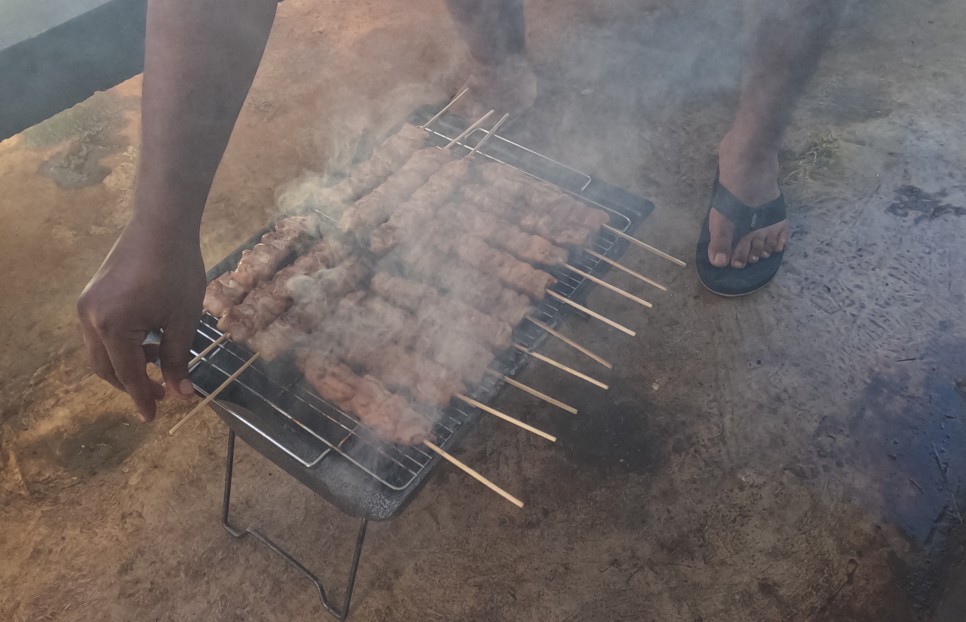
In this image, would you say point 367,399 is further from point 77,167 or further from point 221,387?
point 77,167

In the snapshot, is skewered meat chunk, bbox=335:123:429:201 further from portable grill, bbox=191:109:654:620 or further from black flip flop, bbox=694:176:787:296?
black flip flop, bbox=694:176:787:296

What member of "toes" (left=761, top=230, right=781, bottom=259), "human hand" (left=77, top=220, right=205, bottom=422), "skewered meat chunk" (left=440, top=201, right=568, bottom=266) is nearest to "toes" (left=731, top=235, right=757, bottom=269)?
"toes" (left=761, top=230, right=781, bottom=259)

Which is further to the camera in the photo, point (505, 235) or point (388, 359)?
point (505, 235)

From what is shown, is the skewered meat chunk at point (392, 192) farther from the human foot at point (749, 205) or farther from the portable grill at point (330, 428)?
the human foot at point (749, 205)

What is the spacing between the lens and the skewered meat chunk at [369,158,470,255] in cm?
351

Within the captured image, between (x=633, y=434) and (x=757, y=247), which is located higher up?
(x=757, y=247)

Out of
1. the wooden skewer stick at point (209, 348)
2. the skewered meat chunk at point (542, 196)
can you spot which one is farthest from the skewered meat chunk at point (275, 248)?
the skewered meat chunk at point (542, 196)

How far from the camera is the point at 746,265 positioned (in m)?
4.26

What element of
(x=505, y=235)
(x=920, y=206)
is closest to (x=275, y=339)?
(x=505, y=235)

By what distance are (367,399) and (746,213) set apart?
2.88 m

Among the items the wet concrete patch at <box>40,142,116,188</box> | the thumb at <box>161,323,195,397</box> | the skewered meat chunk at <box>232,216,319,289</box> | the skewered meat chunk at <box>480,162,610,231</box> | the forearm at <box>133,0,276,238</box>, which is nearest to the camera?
the forearm at <box>133,0,276,238</box>

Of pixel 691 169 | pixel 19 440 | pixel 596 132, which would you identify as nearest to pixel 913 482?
pixel 691 169

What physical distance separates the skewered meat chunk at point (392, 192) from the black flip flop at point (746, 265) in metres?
1.89

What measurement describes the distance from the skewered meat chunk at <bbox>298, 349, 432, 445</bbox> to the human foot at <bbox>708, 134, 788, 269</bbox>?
252 cm
